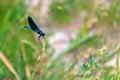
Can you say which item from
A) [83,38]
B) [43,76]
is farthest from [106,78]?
[83,38]

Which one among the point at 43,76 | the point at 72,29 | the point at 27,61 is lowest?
the point at 43,76

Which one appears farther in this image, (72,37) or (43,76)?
(72,37)

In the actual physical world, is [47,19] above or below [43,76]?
above

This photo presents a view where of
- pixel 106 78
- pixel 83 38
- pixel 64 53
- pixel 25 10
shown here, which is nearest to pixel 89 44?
pixel 83 38

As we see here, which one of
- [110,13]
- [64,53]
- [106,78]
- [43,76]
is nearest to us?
[106,78]

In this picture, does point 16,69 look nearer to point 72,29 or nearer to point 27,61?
point 27,61

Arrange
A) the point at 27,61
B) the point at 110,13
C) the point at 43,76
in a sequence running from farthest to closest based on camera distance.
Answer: the point at 110,13 → the point at 27,61 → the point at 43,76

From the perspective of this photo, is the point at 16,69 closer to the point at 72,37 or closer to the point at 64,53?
the point at 64,53
